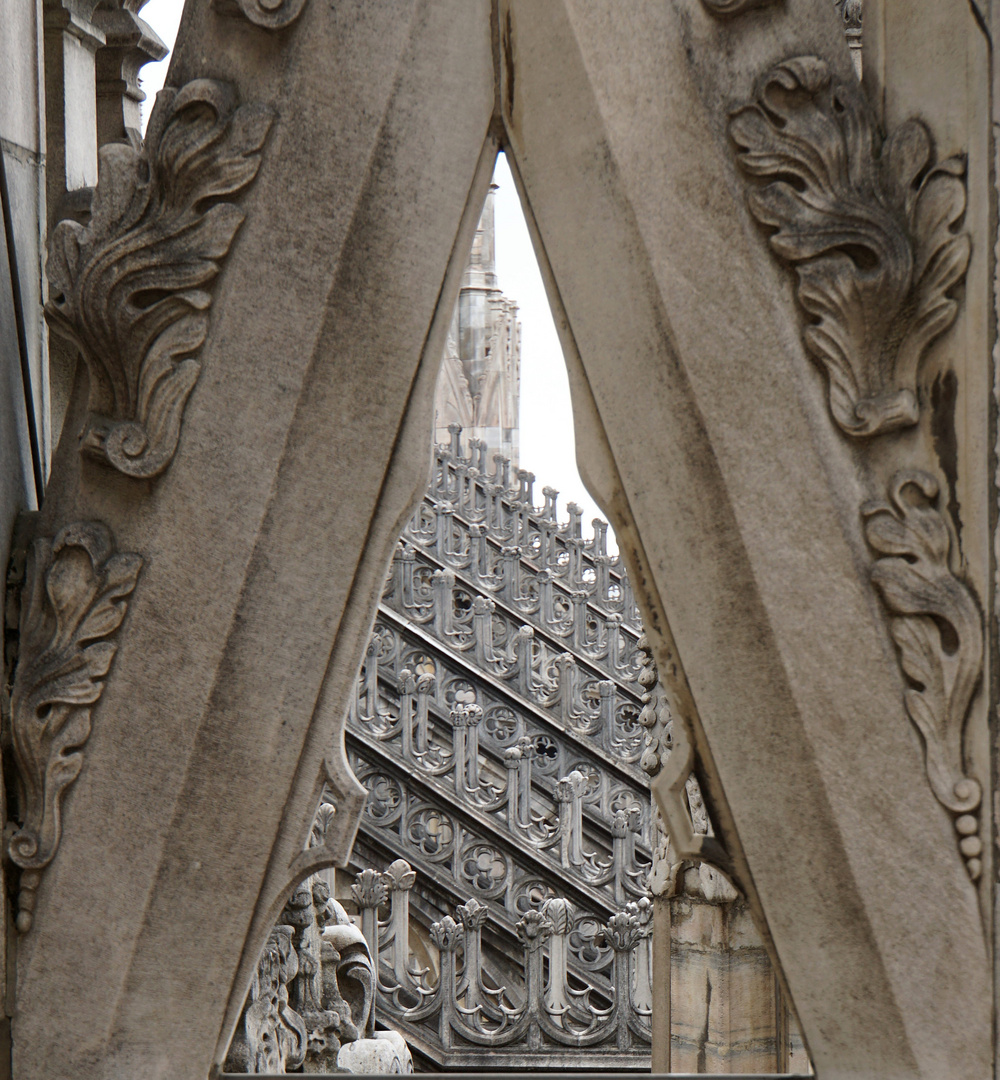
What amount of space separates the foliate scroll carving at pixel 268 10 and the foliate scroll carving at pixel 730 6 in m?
0.58

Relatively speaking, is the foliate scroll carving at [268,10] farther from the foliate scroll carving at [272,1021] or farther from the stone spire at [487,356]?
the stone spire at [487,356]

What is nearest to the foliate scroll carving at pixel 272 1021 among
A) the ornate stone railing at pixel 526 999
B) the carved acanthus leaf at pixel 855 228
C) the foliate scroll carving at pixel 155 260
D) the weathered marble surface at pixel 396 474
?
the weathered marble surface at pixel 396 474

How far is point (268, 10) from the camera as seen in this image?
6.70ft

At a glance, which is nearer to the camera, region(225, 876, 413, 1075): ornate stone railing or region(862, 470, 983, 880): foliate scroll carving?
region(862, 470, 983, 880): foliate scroll carving

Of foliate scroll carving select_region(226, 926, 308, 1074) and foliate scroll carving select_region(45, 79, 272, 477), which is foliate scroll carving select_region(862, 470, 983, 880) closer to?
foliate scroll carving select_region(45, 79, 272, 477)

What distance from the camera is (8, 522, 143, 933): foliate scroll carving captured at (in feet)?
6.75

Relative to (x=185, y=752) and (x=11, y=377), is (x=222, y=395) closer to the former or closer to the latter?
(x=11, y=377)

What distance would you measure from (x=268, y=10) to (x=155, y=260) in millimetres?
391

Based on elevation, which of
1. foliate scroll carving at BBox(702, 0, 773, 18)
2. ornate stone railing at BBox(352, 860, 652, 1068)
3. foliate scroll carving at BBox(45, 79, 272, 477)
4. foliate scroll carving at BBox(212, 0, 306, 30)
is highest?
foliate scroll carving at BBox(702, 0, 773, 18)

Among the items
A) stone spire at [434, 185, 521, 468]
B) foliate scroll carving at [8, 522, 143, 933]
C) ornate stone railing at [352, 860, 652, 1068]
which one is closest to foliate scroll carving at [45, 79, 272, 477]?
foliate scroll carving at [8, 522, 143, 933]

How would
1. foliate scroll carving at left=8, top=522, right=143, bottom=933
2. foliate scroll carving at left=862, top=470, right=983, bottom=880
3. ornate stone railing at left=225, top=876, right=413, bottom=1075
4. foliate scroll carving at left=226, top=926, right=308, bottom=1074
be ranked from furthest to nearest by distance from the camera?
ornate stone railing at left=225, top=876, right=413, bottom=1075 → foliate scroll carving at left=226, top=926, right=308, bottom=1074 → foliate scroll carving at left=8, top=522, right=143, bottom=933 → foliate scroll carving at left=862, top=470, right=983, bottom=880

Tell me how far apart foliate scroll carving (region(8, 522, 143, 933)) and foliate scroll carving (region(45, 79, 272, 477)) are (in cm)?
15

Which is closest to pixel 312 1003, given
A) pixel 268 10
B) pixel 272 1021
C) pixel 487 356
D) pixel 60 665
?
pixel 272 1021

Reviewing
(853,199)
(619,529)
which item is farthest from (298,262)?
(853,199)
